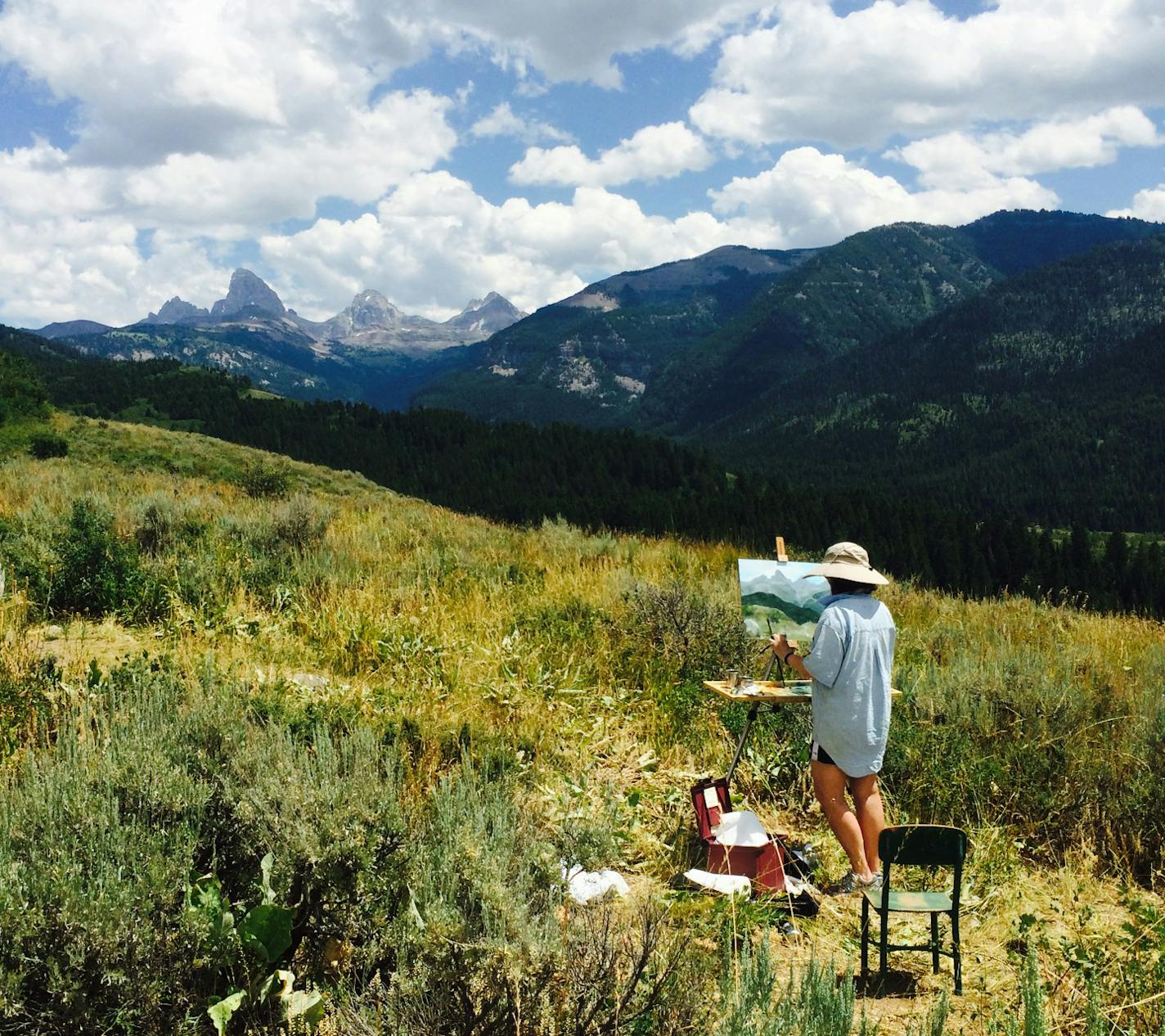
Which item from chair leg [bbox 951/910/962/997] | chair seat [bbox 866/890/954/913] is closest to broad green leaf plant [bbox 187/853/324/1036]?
chair seat [bbox 866/890/954/913]

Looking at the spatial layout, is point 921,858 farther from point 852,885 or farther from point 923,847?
point 852,885

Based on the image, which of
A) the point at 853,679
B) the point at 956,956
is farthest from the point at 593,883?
the point at 853,679

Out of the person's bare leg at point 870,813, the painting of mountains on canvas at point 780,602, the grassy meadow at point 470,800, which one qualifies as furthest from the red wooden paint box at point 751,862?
the painting of mountains on canvas at point 780,602

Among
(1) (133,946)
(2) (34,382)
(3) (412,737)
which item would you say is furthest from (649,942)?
(2) (34,382)

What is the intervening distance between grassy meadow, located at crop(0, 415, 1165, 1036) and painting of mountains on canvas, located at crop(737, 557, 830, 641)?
1.00 metres

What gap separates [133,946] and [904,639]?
27.6 ft

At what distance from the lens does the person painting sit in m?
4.80

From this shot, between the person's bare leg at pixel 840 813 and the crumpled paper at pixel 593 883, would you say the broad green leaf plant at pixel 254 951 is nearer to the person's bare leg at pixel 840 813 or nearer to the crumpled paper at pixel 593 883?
the crumpled paper at pixel 593 883

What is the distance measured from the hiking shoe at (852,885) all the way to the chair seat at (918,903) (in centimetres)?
66

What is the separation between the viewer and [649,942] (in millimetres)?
3025

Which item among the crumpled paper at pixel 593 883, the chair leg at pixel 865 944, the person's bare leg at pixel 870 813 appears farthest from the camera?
the person's bare leg at pixel 870 813

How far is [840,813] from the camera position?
16.0 ft

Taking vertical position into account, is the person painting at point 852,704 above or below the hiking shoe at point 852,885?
above

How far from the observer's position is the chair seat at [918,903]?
388cm
